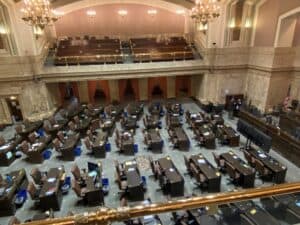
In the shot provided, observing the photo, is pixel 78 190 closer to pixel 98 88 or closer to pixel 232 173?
pixel 232 173

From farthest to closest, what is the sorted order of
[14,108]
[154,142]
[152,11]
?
[152,11] → [14,108] → [154,142]

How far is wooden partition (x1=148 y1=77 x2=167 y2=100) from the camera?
62.2 feet

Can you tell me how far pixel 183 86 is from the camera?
1980 centimetres

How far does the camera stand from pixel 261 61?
14492mm

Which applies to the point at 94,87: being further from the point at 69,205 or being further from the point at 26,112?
the point at 69,205

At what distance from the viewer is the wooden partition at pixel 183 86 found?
19391 millimetres

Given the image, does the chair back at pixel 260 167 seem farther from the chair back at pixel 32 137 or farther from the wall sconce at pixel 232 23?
the wall sconce at pixel 232 23

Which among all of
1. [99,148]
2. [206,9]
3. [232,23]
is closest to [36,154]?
[99,148]

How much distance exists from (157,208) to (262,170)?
25.6 feet

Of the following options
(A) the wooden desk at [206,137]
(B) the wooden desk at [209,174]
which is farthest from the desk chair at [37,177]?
(A) the wooden desk at [206,137]

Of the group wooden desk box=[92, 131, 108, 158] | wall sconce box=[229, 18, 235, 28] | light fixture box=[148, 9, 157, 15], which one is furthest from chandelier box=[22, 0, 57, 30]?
light fixture box=[148, 9, 157, 15]

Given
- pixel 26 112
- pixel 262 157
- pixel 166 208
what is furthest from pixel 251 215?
pixel 26 112

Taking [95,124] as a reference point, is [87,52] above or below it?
above

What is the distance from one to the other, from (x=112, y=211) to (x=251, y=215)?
505 cm
